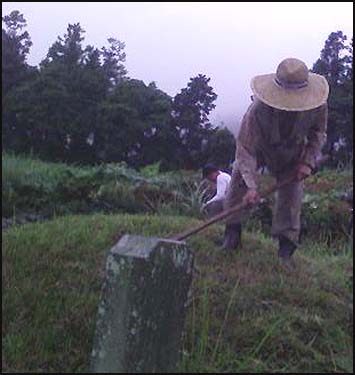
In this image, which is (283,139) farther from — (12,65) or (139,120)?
(12,65)

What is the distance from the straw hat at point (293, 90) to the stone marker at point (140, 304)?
1.94m

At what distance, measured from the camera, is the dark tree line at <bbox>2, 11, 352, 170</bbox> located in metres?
7.09

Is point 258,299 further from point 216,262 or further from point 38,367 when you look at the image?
point 38,367

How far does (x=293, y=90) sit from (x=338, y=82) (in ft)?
10.0

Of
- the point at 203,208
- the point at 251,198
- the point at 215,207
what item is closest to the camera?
the point at 251,198

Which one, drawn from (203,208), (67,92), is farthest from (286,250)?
(67,92)

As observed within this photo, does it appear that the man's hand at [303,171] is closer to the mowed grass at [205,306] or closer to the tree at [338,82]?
the mowed grass at [205,306]

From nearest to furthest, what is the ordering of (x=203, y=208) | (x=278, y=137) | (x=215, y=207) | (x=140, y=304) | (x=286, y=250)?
1. (x=140, y=304)
2. (x=278, y=137)
3. (x=286, y=250)
4. (x=215, y=207)
5. (x=203, y=208)

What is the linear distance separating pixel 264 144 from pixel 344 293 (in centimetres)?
123

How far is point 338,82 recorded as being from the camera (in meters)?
8.23

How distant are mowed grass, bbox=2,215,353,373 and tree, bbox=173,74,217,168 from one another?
1.12 meters

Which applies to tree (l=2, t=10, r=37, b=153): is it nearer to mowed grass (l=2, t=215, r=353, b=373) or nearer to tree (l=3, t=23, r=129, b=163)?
tree (l=3, t=23, r=129, b=163)

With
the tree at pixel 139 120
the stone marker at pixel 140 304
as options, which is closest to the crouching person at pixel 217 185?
the tree at pixel 139 120

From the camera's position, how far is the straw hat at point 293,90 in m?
5.27
